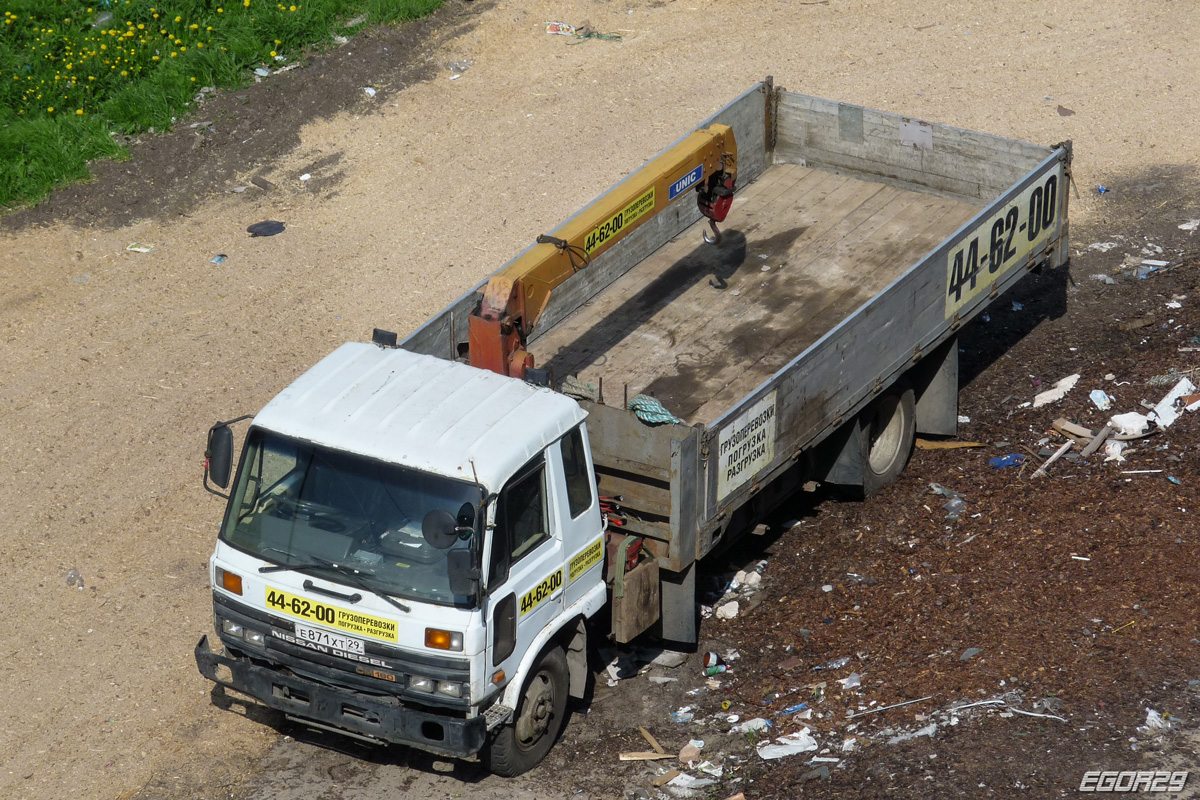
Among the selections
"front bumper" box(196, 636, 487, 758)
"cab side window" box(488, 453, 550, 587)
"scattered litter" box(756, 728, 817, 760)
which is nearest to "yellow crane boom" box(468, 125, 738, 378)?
"cab side window" box(488, 453, 550, 587)

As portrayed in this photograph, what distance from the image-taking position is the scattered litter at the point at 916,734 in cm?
815

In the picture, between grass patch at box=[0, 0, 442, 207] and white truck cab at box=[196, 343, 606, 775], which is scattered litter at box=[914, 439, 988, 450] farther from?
grass patch at box=[0, 0, 442, 207]

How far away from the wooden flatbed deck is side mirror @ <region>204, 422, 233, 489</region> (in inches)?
106

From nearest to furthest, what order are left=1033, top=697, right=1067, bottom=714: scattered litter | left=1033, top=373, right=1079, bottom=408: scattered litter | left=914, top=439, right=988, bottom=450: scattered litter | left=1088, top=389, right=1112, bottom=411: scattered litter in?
1. left=1033, top=697, right=1067, bottom=714: scattered litter
2. left=914, top=439, right=988, bottom=450: scattered litter
3. left=1088, top=389, right=1112, bottom=411: scattered litter
4. left=1033, top=373, right=1079, bottom=408: scattered litter

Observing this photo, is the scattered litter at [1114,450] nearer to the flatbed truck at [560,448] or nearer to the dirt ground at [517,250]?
the dirt ground at [517,250]

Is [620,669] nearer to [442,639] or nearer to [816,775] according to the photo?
[816,775]

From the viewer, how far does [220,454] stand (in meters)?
7.67

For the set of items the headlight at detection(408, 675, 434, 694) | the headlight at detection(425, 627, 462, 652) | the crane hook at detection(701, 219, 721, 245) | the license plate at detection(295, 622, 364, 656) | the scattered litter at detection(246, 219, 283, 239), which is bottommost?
the scattered litter at detection(246, 219, 283, 239)

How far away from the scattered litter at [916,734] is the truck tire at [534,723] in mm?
1860

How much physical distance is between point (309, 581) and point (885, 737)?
3.31m

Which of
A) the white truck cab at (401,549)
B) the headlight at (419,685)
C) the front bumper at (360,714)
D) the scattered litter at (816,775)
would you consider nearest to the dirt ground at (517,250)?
the scattered litter at (816,775)

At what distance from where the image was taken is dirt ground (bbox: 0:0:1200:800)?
842 centimetres

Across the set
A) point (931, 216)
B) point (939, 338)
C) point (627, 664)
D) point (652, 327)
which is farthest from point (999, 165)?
point (627, 664)

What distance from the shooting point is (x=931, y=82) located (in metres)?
16.8
